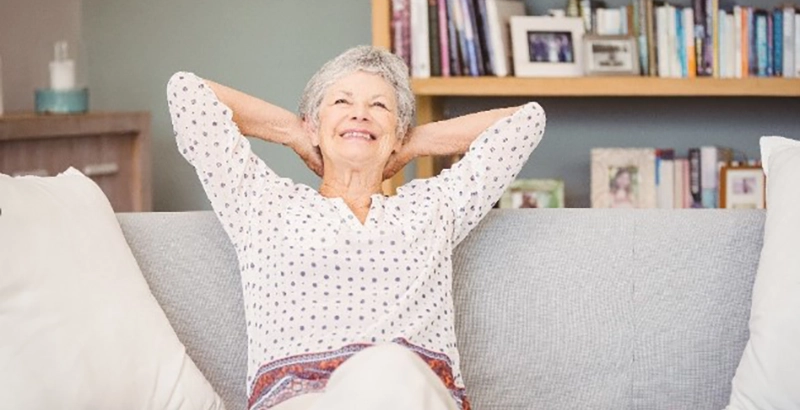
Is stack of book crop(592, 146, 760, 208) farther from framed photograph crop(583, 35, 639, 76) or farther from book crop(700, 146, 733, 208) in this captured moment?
framed photograph crop(583, 35, 639, 76)

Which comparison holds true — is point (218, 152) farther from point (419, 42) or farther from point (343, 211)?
point (419, 42)

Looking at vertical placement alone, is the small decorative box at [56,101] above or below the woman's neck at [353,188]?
above

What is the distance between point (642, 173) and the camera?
395cm

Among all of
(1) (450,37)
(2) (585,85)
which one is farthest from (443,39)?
(2) (585,85)

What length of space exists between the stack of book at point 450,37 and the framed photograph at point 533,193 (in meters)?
0.34

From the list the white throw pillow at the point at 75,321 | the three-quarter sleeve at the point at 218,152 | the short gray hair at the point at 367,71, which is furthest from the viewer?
the short gray hair at the point at 367,71

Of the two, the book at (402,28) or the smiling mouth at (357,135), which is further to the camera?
the book at (402,28)

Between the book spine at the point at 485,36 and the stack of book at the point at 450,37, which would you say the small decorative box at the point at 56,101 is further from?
the book spine at the point at 485,36

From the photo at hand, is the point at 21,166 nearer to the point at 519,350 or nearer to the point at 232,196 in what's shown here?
the point at 232,196

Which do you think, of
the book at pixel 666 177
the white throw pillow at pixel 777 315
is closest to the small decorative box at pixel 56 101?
the book at pixel 666 177

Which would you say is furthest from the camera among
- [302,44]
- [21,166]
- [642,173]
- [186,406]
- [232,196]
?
[302,44]

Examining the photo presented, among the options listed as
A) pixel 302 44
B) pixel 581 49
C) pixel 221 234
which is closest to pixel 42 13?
pixel 302 44

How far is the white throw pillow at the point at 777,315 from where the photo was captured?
1.97 meters

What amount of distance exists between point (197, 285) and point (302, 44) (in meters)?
2.27
